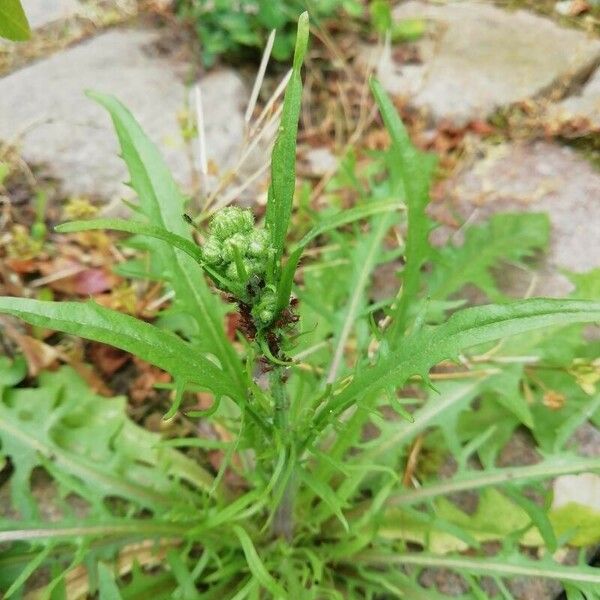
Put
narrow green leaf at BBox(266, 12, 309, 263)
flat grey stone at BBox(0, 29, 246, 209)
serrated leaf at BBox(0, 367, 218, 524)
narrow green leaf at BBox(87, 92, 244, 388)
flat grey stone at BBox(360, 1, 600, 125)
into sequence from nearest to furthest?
narrow green leaf at BBox(266, 12, 309, 263)
narrow green leaf at BBox(87, 92, 244, 388)
serrated leaf at BBox(0, 367, 218, 524)
flat grey stone at BBox(0, 29, 246, 209)
flat grey stone at BBox(360, 1, 600, 125)

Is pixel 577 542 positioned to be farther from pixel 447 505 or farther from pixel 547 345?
pixel 547 345

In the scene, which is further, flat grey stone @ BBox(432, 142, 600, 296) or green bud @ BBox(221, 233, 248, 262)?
flat grey stone @ BBox(432, 142, 600, 296)

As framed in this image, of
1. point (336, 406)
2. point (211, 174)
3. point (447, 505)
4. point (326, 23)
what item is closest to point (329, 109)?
point (326, 23)

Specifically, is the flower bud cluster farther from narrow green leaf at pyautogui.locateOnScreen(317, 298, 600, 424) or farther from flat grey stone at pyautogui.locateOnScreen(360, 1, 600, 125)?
flat grey stone at pyautogui.locateOnScreen(360, 1, 600, 125)

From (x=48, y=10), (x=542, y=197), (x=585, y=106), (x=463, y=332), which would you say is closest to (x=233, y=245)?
(x=463, y=332)

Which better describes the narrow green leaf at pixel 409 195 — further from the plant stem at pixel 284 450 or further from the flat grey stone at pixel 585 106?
the flat grey stone at pixel 585 106

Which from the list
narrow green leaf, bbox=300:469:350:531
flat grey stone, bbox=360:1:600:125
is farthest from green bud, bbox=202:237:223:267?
flat grey stone, bbox=360:1:600:125
